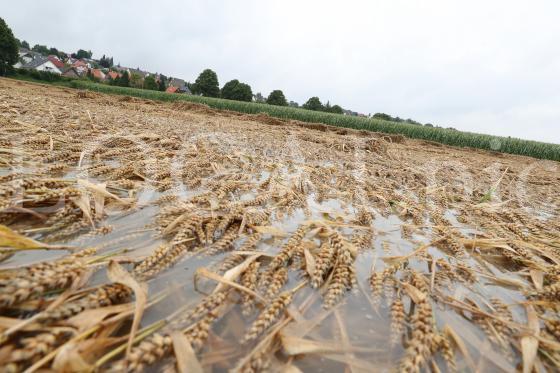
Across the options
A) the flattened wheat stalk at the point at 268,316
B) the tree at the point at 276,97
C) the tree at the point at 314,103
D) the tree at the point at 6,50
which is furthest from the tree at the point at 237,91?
the flattened wheat stalk at the point at 268,316

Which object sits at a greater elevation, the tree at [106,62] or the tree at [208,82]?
the tree at [106,62]

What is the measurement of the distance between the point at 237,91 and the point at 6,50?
32767mm

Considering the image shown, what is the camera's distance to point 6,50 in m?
38.0

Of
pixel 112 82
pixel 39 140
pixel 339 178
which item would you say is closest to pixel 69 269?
pixel 39 140

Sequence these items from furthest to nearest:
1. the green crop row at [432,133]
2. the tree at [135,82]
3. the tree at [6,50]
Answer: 1. the tree at [135,82]
2. the tree at [6,50]
3. the green crop row at [432,133]

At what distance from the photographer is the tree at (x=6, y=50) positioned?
123ft

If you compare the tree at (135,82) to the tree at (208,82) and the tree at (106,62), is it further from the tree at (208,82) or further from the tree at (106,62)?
the tree at (106,62)

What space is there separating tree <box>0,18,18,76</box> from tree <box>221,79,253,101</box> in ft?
101

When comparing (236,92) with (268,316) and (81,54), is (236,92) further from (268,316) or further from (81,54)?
(81,54)

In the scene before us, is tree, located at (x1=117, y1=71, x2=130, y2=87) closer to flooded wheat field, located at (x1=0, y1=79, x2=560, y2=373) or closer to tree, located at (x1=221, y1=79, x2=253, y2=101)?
tree, located at (x1=221, y1=79, x2=253, y2=101)

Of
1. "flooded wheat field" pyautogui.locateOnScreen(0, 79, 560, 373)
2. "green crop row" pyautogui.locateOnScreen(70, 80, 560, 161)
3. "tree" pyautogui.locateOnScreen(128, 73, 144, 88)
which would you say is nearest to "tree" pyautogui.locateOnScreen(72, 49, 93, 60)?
"tree" pyautogui.locateOnScreen(128, 73, 144, 88)

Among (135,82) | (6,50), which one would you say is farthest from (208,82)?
(6,50)

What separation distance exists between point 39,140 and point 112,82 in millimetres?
60668

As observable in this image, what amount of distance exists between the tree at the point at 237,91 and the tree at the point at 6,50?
30.8 meters
